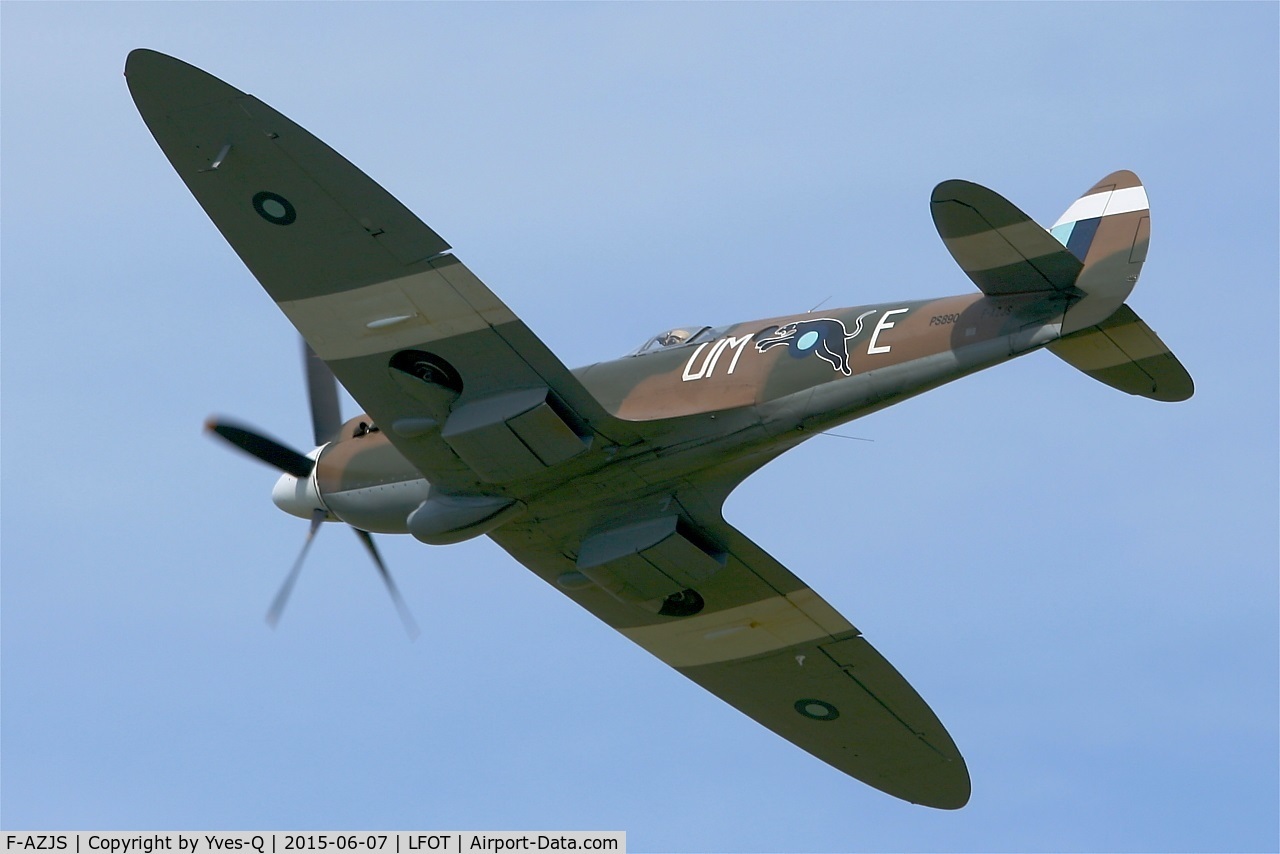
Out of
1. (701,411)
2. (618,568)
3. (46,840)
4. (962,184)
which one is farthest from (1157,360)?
(46,840)

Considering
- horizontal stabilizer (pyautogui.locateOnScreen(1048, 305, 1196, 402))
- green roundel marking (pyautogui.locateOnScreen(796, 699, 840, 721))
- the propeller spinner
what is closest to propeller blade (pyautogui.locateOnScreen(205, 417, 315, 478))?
the propeller spinner

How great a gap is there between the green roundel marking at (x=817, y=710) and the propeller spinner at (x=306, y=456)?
15.4 ft

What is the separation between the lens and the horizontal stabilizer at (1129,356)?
15609mm

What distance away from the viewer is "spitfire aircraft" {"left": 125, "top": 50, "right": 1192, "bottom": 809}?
15016 mm

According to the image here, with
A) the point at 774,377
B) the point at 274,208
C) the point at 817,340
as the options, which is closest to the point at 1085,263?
the point at 817,340

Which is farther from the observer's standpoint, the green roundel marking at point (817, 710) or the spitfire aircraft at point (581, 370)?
the green roundel marking at point (817, 710)

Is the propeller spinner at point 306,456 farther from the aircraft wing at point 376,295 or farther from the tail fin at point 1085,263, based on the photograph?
the tail fin at point 1085,263

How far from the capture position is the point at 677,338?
17.2 metres

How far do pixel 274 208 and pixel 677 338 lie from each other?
13.1 ft

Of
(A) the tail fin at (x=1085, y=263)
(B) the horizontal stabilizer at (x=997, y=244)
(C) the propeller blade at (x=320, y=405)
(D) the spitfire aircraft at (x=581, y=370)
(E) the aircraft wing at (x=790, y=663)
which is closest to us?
(B) the horizontal stabilizer at (x=997, y=244)

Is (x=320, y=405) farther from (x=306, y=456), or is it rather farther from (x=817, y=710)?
(x=817, y=710)

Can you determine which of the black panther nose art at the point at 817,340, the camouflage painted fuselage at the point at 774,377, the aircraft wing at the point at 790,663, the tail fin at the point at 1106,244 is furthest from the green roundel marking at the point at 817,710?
the tail fin at the point at 1106,244

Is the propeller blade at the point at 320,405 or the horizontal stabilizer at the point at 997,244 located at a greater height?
the propeller blade at the point at 320,405

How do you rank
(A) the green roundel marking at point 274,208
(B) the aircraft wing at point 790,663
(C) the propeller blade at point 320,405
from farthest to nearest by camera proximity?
(C) the propeller blade at point 320,405 → (B) the aircraft wing at point 790,663 → (A) the green roundel marking at point 274,208
